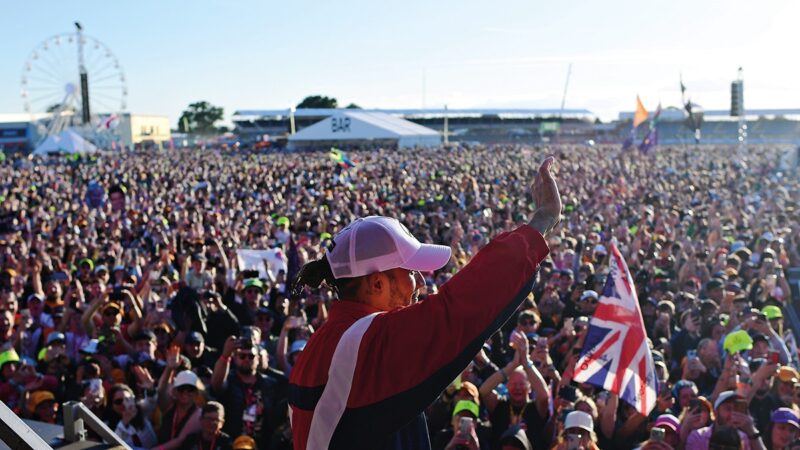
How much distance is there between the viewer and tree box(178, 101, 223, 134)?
119m

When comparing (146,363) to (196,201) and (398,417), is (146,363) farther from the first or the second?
(196,201)

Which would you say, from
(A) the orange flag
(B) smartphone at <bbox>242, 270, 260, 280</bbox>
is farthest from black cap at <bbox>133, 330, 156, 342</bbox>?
(A) the orange flag

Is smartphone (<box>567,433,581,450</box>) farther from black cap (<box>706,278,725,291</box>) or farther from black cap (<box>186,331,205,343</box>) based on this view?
black cap (<box>706,278,725,291</box>)

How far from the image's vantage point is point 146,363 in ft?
20.5

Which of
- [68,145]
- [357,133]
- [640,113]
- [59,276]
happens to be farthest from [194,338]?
[357,133]

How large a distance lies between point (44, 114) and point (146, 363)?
94.5 m

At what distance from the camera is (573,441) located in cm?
431

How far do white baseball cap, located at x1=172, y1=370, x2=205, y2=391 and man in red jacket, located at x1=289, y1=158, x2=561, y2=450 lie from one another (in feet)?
11.5

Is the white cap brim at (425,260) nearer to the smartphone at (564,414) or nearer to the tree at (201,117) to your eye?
the smartphone at (564,414)

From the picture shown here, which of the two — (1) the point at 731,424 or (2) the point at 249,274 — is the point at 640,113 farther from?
(1) the point at 731,424

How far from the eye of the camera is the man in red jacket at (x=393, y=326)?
1.60m

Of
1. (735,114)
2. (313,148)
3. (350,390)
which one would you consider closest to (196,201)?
(350,390)

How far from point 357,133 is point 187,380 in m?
62.4

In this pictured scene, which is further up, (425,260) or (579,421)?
(425,260)
